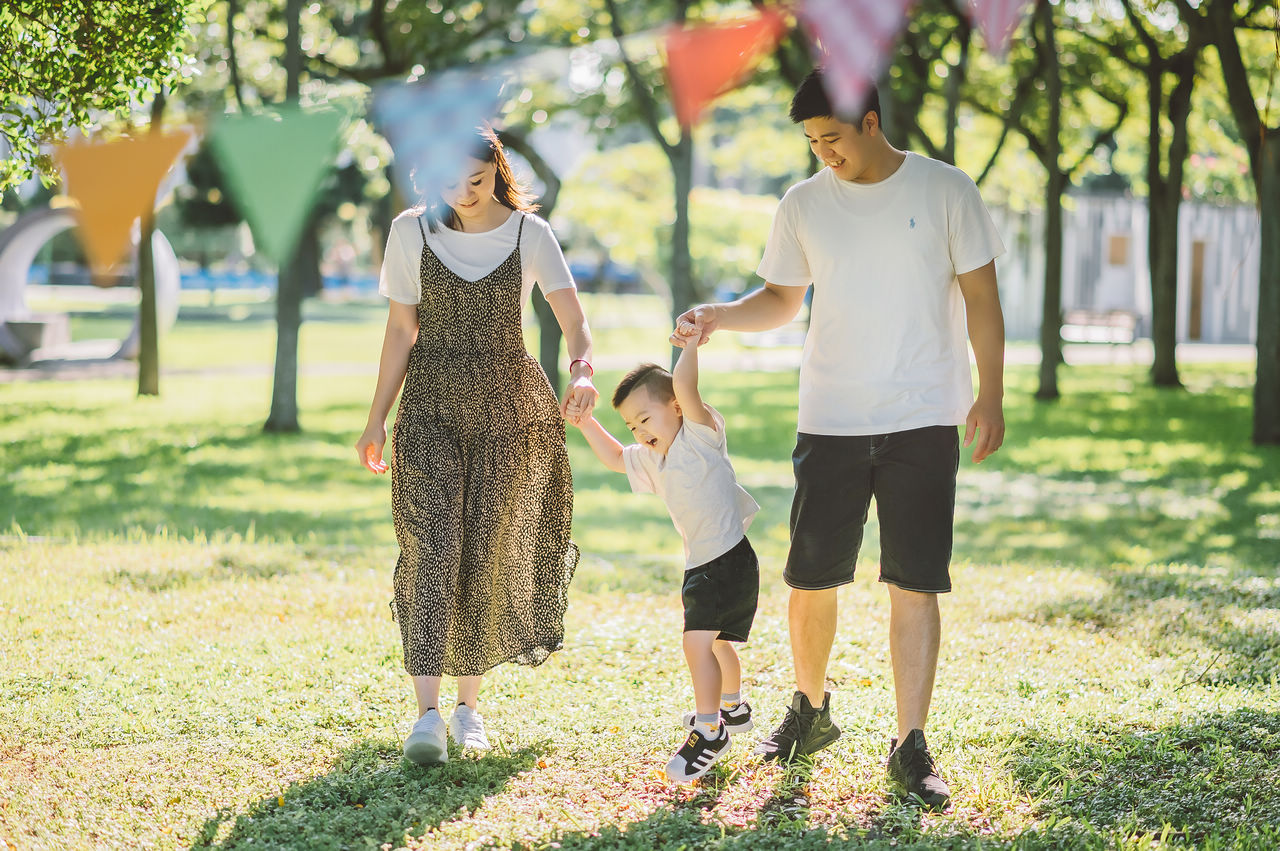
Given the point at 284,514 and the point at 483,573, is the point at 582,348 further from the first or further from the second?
the point at 284,514

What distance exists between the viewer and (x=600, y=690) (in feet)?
15.0

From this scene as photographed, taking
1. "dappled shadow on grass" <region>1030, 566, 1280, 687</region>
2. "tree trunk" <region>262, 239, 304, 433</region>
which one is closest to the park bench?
"tree trunk" <region>262, 239, 304, 433</region>

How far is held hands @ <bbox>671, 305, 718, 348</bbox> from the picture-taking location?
3.43 metres

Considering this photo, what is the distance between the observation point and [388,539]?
8070mm

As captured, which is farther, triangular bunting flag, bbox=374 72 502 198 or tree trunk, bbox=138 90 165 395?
tree trunk, bbox=138 90 165 395

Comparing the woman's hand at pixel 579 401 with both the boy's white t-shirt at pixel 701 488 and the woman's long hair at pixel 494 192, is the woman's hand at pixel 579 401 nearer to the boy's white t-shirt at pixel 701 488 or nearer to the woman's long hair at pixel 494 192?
the boy's white t-shirt at pixel 701 488

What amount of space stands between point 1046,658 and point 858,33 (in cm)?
302

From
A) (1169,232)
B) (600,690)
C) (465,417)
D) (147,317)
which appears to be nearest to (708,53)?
(465,417)

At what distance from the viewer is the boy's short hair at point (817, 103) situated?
10.9 feet

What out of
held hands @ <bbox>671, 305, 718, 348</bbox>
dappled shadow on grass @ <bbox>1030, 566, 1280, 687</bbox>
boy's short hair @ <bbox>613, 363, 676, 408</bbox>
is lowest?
dappled shadow on grass @ <bbox>1030, 566, 1280, 687</bbox>

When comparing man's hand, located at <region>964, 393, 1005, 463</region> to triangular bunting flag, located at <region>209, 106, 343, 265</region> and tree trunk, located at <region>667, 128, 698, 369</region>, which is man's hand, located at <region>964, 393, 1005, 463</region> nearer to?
triangular bunting flag, located at <region>209, 106, 343, 265</region>

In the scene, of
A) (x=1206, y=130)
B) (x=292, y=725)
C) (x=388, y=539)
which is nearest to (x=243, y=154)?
(x=292, y=725)

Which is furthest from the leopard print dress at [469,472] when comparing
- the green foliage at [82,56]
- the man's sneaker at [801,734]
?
the green foliage at [82,56]

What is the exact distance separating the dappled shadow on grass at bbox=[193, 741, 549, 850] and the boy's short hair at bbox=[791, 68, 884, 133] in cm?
206
